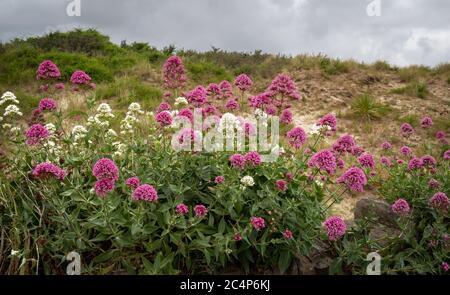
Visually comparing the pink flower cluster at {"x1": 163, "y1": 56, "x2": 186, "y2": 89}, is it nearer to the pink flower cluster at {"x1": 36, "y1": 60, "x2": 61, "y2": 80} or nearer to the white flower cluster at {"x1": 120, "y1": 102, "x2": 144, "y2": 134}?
the white flower cluster at {"x1": 120, "y1": 102, "x2": 144, "y2": 134}

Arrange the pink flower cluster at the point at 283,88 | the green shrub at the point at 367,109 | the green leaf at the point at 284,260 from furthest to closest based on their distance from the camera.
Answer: the green shrub at the point at 367,109, the pink flower cluster at the point at 283,88, the green leaf at the point at 284,260

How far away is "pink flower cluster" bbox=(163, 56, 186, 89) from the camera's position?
5004 mm

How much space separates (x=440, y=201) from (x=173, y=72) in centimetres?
317

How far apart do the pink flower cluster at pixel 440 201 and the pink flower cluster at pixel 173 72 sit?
296cm

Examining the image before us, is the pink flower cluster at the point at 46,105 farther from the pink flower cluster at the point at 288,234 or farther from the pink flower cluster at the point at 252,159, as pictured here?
the pink flower cluster at the point at 288,234

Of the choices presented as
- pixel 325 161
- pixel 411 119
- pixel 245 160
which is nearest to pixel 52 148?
pixel 245 160

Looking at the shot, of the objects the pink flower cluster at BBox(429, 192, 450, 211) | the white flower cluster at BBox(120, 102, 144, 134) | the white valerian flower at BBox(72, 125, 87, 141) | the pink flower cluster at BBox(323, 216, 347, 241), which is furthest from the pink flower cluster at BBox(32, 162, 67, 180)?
the pink flower cluster at BBox(429, 192, 450, 211)

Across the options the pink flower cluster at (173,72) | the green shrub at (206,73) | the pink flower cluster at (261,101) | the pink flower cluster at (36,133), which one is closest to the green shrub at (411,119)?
the green shrub at (206,73)

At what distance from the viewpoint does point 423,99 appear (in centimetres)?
1492

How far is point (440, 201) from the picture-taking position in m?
4.41

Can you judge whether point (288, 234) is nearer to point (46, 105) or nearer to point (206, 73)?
point (46, 105)

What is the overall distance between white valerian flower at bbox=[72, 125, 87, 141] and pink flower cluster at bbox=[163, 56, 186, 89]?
109 centimetres

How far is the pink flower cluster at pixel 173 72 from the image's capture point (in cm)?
500

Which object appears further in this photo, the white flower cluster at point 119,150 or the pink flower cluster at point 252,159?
the white flower cluster at point 119,150
